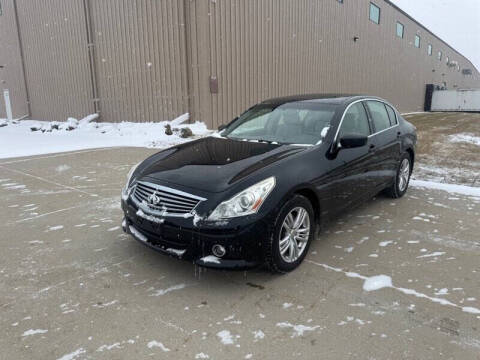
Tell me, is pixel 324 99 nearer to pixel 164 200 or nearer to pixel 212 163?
pixel 212 163

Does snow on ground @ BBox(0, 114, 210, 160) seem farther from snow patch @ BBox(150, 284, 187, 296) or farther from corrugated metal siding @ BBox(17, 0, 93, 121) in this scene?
snow patch @ BBox(150, 284, 187, 296)

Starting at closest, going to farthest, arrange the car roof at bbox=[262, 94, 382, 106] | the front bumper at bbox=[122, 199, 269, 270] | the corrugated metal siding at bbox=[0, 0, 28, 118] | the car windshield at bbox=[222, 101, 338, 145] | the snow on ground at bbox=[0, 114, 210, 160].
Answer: the front bumper at bbox=[122, 199, 269, 270] → the car windshield at bbox=[222, 101, 338, 145] → the car roof at bbox=[262, 94, 382, 106] → the snow on ground at bbox=[0, 114, 210, 160] → the corrugated metal siding at bbox=[0, 0, 28, 118]

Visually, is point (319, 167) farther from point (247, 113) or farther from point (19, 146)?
point (19, 146)

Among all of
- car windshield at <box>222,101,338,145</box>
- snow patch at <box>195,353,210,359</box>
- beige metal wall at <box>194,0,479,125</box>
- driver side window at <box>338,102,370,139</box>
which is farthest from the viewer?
beige metal wall at <box>194,0,479,125</box>

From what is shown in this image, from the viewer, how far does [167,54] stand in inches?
456

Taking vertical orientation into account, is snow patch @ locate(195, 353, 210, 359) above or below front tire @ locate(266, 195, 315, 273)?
below

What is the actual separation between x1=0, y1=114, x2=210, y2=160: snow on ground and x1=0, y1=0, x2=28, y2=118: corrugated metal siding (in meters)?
4.58

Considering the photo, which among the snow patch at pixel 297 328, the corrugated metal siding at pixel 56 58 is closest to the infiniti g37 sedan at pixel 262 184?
the snow patch at pixel 297 328

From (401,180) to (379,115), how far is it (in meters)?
1.08

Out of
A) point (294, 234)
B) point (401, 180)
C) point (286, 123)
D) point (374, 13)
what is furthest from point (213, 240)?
point (374, 13)

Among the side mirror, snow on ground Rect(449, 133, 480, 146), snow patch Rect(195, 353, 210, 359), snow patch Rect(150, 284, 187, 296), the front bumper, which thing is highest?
the side mirror

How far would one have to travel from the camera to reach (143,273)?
3184 mm

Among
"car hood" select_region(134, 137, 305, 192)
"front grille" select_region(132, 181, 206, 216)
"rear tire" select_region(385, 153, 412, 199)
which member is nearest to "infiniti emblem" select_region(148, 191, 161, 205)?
"front grille" select_region(132, 181, 206, 216)

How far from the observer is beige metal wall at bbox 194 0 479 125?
11.7 m
